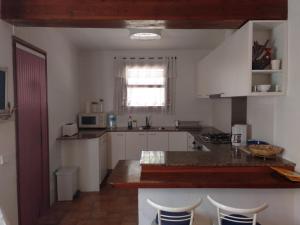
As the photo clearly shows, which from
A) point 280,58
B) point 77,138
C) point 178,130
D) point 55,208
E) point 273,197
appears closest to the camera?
point 273,197

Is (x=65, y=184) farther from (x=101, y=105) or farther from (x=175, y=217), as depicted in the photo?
(x=175, y=217)

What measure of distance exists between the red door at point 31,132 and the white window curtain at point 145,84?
2.27 metres

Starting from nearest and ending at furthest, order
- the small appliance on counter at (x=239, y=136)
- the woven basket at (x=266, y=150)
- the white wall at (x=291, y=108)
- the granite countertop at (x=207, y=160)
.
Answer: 1. the white wall at (x=291, y=108)
2. the granite countertop at (x=207, y=160)
3. the woven basket at (x=266, y=150)
4. the small appliance on counter at (x=239, y=136)

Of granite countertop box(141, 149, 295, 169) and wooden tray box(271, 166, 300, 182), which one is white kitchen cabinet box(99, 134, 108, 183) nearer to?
granite countertop box(141, 149, 295, 169)

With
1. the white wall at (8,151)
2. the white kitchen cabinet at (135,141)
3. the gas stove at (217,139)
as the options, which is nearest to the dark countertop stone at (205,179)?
the white wall at (8,151)

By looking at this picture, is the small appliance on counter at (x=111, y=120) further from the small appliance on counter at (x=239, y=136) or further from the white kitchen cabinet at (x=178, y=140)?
the small appliance on counter at (x=239, y=136)

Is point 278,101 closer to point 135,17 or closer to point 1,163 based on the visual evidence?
point 135,17

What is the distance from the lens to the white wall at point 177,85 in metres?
5.81

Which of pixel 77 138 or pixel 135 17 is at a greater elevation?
pixel 135 17

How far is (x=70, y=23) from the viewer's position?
8.37 feet

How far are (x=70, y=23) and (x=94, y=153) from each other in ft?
7.83

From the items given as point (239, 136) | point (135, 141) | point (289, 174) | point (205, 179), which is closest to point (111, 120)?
point (135, 141)

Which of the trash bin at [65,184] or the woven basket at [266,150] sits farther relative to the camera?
the trash bin at [65,184]

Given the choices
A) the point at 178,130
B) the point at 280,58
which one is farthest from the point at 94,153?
the point at 280,58
